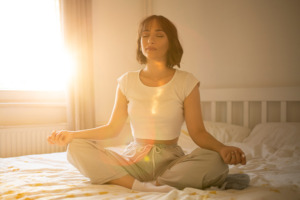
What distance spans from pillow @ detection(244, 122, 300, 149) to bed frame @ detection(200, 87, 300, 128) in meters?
0.19

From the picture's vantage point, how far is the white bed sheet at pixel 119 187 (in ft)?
2.75

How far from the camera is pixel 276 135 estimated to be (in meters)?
1.70

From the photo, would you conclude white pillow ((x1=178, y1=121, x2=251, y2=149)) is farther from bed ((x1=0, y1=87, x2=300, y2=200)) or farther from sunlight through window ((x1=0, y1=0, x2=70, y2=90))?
sunlight through window ((x1=0, y1=0, x2=70, y2=90))

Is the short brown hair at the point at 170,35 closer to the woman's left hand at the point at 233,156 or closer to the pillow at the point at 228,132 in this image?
the woman's left hand at the point at 233,156

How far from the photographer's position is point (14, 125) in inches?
88.3

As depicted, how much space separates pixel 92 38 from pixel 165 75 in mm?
1624

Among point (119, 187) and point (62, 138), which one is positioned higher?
point (62, 138)

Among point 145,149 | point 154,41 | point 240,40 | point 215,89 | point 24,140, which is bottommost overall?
point 24,140

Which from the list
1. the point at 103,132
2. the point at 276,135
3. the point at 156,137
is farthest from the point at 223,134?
the point at 103,132

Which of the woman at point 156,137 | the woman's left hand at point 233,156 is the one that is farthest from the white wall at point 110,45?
the woman's left hand at point 233,156

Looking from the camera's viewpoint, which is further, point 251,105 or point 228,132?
point 251,105

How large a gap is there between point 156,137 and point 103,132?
0.81 ft

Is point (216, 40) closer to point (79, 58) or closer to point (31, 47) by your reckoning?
point (79, 58)

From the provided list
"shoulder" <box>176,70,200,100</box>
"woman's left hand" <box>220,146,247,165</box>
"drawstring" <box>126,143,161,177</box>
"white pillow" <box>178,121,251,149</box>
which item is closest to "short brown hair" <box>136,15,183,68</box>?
"shoulder" <box>176,70,200,100</box>
